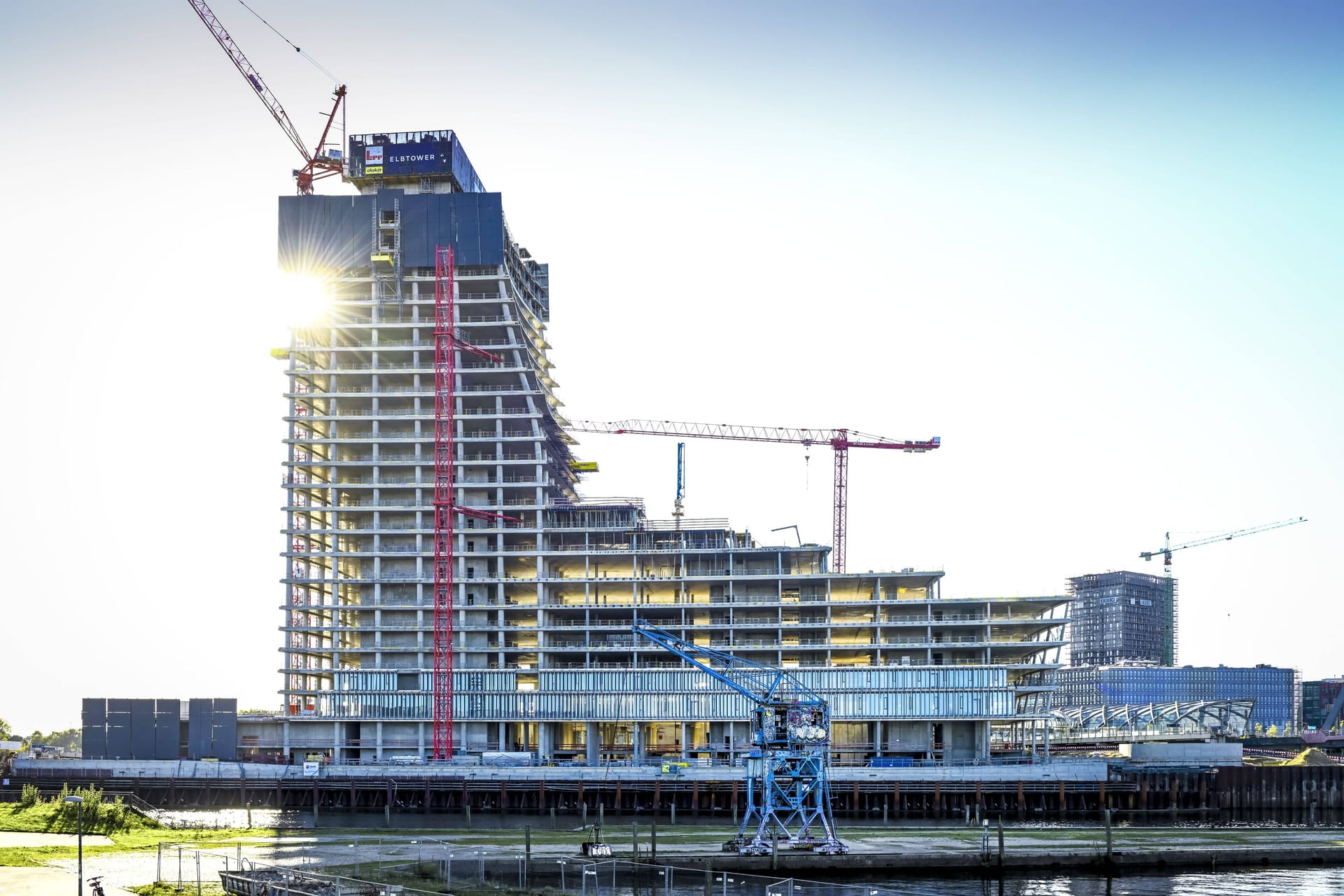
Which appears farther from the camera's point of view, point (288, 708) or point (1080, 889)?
point (288, 708)

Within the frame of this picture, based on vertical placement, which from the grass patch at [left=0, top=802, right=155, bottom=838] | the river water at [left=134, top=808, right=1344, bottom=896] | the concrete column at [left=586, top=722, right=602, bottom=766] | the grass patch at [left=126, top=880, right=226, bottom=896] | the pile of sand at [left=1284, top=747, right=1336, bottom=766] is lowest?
the pile of sand at [left=1284, top=747, right=1336, bottom=766]

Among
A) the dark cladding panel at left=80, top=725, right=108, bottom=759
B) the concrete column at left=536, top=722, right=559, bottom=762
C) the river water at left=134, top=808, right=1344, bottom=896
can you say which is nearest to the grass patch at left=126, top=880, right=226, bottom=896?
the river water at left=134, top=808, right=1344, bottom=896

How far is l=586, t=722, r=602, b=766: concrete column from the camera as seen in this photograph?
189625mm

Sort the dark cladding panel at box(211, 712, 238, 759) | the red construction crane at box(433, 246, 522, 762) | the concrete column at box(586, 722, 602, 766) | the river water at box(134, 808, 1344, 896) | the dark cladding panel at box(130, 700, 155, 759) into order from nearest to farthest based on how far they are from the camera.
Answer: the river water at box(134, 808, 1344, 896) < the dark cladding panel at box(211, 712, 238, 759) < the dark cladding panel at box(130, 700, 155, 759) < the red construction crane at box(433, 246, 522, 762) < the concrete column at box(586, 722, 602, 766)

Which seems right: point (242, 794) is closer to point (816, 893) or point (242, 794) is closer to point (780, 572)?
point (780, 572)

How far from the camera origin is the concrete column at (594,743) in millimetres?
189625

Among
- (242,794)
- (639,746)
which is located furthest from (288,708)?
(639,746)

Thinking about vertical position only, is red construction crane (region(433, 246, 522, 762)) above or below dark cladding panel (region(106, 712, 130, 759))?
above

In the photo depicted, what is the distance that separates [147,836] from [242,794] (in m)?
56.8

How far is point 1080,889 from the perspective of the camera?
93.6 meters

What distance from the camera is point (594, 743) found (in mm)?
191875

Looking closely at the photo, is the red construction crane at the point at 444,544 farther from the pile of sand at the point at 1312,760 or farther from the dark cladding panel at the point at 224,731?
the pile of sand at the point at 1312,760

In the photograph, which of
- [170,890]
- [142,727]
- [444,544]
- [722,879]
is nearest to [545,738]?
[444,544]

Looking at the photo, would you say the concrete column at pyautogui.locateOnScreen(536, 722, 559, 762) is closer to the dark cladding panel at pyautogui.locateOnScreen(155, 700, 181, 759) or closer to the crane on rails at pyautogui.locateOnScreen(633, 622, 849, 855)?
the dark cladding panel at pyautogui.locateOnScreen(155, 700, 181, 759)
